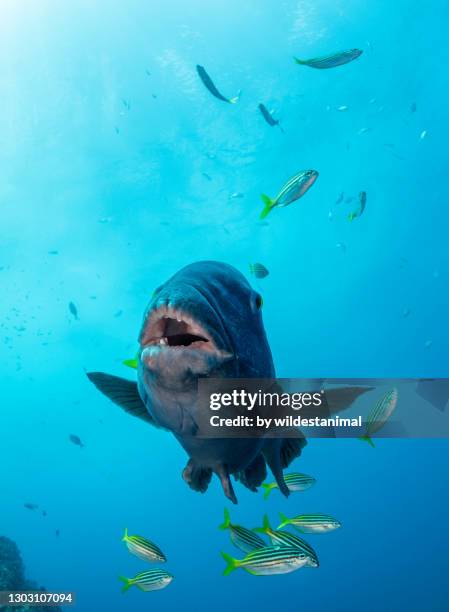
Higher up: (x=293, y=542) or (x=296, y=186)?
(x=296, y=186)

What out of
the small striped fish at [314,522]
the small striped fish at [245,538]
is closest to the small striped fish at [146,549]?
the small striped fish at [245,538]

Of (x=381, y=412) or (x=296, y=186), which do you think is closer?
(x=381, y=412)

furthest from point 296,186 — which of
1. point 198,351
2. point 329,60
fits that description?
point 198,351

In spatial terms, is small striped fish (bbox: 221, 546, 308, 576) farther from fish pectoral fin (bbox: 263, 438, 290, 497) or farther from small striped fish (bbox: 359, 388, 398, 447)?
fish pectoral fin (bbox: 263, 438, 290, 497)

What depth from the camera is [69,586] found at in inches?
3383

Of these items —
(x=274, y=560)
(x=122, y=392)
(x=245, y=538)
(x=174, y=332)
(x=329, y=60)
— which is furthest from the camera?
(x=329, y=60)

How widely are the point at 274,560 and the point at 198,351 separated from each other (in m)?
4.67

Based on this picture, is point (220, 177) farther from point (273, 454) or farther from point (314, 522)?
point (273, 454)

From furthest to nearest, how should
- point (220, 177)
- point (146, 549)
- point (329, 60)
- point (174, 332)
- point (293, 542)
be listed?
point (220, 177), point (329, 60), point (146, 549), point (293, 542), point (174, 332)

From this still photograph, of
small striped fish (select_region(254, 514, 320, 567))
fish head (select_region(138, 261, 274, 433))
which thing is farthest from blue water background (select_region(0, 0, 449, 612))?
fish head (select_region(138, 261, 274, 433))

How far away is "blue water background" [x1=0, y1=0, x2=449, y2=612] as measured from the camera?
20594mm

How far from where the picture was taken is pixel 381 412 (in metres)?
4.77

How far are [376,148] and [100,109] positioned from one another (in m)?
16.2

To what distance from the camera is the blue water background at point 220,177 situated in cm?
2059
